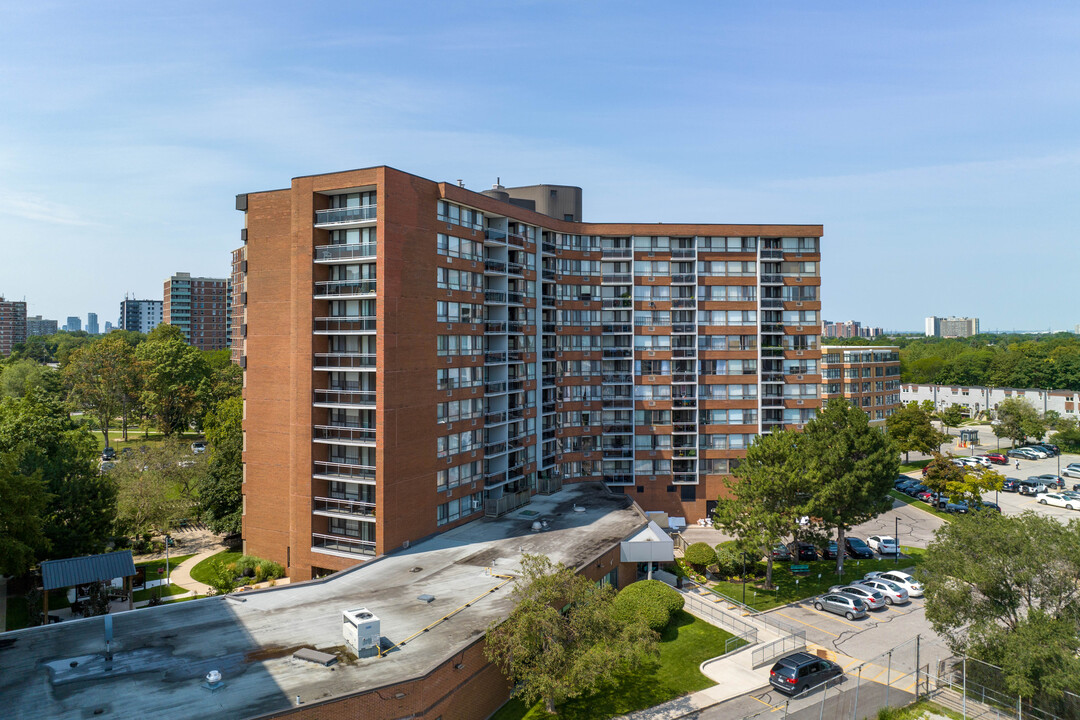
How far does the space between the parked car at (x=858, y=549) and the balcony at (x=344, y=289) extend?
162 feet

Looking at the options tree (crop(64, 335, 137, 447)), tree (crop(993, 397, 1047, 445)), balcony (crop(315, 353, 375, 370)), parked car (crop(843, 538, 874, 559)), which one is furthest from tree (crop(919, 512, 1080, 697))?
tree (crop(64, 335, 137, 447))

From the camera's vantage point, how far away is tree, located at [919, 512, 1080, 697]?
30.1 m

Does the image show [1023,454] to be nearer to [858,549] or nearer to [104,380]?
[858,549]

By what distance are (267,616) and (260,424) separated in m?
19.4

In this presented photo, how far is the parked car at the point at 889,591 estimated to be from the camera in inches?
1871

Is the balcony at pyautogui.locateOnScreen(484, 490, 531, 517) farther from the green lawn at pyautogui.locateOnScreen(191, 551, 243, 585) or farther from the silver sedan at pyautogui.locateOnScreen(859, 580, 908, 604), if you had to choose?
the silver sedan at pyautogui.locateOnScreen(859, 580, 908, 604)

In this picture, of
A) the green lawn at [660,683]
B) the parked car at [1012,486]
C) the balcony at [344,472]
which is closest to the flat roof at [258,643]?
the green lawn at [660,683]

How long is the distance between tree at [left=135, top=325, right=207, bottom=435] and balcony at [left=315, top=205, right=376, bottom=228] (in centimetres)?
7432

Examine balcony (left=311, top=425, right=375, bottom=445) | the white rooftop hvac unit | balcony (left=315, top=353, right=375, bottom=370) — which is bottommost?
the white rooftop hvac unit

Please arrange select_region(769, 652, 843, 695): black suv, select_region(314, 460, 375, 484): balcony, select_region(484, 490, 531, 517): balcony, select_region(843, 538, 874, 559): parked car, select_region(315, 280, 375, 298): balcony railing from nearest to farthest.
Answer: select_region(769, 652, 843, 695): black suv < select_region(314, 460, 375, 484): balcony < select_region(315, 280, 375, 298): balcony railing < select_region(484, 490, 531, 517): balcony < select_region(843, 538, 874, 559): parked car

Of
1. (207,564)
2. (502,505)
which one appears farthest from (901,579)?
(207,564)

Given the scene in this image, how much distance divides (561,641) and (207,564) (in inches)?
1484

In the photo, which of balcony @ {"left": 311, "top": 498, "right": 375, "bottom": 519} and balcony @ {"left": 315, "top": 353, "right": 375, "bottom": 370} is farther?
balcony @ {"left": 315, "top": 353, "right": 375, "bottom": 370}

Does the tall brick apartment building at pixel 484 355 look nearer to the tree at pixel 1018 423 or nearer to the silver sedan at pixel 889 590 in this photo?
the silver sedan at pixel 889 590
